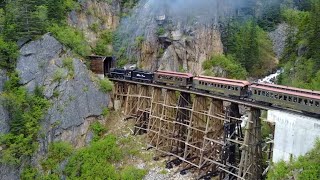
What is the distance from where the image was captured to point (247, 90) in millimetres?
23875

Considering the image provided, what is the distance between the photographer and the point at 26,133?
90.4 ft

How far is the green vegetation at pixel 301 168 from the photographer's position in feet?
60.0

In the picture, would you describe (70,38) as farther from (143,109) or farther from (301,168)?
(301,168)

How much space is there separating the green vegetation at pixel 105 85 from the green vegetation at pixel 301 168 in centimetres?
1842

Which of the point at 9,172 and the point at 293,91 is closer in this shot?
the point at 293,91

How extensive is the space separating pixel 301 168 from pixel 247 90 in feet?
22.0

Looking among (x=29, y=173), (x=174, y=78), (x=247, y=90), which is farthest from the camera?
(x=174, y=78)

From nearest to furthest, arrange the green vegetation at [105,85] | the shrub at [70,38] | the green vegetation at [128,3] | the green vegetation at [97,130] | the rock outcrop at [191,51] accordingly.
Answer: the green vegetation at [97,130], the shrub at [70,38], the green vegetation at [105,85], the rock outcrop at [191,51], the green vegetation at [128,3]

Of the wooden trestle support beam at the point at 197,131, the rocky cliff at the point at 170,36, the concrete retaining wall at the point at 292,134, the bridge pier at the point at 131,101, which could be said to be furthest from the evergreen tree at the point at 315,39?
the concrete retaining wall at the point at 292,134

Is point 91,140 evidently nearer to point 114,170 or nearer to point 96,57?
point 114,170

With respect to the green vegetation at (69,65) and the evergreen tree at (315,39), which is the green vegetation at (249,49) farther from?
the green vegetation at (69,65)

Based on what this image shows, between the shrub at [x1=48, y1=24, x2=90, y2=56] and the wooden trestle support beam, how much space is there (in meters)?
4.76

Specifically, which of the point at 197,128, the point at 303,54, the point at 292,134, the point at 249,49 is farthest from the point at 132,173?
the point at 303,54

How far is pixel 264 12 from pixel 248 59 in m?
17.6
